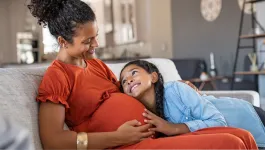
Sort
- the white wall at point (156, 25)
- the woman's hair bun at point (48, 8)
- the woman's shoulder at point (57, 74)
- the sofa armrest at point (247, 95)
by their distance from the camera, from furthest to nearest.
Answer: the white wall at point (156, 25)
the sofa armrest at point (247, 95)
the woman's hair bun at point (48, 8)
the woman's shoulder at point (57, 74)

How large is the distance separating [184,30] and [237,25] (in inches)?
39.9

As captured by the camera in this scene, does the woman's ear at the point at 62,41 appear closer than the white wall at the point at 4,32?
Yes

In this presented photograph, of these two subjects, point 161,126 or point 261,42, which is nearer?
point 161,126

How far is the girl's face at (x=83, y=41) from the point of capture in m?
1.16

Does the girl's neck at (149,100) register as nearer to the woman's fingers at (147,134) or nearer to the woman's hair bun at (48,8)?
the woman's fingers at (147,134)

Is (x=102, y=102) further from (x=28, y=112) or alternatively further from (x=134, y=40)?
(x=134, y=40)

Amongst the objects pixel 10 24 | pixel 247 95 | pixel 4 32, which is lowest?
pixel 247 95

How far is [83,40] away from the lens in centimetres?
116

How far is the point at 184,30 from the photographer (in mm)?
5926

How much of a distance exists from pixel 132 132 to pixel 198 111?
0.29m

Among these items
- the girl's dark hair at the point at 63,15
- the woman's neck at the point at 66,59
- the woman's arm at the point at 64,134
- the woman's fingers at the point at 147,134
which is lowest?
the woman's fingers at the point at 147,134

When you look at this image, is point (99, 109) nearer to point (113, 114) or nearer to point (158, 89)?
point (113, 114)

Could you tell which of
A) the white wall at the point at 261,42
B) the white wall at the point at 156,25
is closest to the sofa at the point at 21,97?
the white wall at the point at 261,42

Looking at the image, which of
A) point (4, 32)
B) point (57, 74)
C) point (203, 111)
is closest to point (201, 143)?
point (203, 111)
